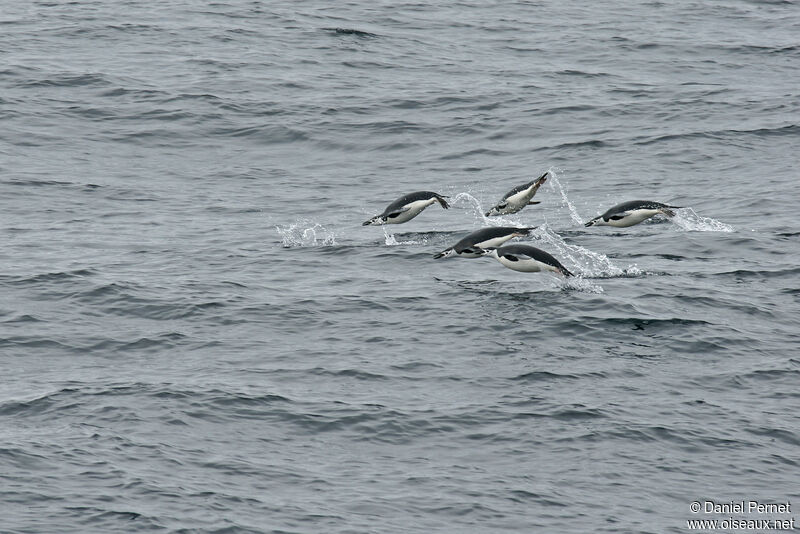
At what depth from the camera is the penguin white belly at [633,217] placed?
68.1ft

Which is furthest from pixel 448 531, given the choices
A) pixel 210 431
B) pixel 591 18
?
pixel 591 18

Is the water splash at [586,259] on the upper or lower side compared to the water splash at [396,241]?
upper

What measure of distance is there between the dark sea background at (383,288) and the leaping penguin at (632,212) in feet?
2.17

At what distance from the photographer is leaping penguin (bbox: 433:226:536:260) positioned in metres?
19.2

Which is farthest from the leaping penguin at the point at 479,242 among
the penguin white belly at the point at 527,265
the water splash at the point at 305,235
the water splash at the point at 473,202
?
the water splash at the point at 473,202

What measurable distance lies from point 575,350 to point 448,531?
16.4 ft

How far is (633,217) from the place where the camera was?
68.4 ft

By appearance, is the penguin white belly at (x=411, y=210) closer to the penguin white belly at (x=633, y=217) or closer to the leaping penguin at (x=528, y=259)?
the leaping penguin at (x=528, y=259)

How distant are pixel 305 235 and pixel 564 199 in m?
5.56

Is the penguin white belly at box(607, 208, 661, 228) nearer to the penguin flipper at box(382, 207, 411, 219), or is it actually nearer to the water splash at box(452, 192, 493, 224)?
the water splash at box(452, 192, 493, 224)

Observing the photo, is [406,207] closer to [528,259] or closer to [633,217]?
[528,259]

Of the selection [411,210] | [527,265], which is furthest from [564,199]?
[527,265]

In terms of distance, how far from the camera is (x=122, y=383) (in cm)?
1498

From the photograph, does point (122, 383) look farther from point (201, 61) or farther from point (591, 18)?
point (591, 18)
